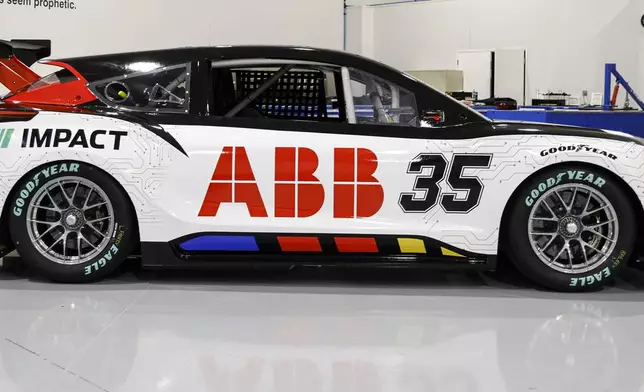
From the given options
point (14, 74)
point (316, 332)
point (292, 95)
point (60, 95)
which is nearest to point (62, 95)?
point (60, 95)

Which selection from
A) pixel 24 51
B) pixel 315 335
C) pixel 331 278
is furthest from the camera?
pixel 24 51

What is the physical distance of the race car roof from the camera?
3363mm

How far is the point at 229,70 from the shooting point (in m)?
3.62

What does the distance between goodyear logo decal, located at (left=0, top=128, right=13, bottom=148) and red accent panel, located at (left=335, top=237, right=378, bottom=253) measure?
169 centimetres

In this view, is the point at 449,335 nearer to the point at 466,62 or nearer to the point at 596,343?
the point at 596,343

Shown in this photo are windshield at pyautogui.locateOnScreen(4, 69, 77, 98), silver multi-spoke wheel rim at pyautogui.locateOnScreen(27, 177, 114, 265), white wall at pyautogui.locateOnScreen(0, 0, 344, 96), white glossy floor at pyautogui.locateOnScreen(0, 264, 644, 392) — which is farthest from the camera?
white wall at pyautogui.locateOnScreen(0, 0, 344, 96)

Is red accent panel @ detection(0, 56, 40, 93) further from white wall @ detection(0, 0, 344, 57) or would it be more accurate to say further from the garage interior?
white wall @ detection(0, 0, 344, 57)

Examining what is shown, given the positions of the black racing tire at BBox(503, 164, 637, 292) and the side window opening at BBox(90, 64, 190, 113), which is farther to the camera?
the side window opening at BBox(90, 64, 190, 113)

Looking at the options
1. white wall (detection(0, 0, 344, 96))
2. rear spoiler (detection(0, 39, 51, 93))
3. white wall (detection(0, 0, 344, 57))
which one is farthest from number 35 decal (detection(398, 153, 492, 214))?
white wall (detection(0, 0, 344, 57))

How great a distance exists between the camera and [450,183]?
126 inches

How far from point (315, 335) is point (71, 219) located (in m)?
1.43

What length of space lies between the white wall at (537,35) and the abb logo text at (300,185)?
11.0 meters

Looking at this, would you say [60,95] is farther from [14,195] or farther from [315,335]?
[315,335]

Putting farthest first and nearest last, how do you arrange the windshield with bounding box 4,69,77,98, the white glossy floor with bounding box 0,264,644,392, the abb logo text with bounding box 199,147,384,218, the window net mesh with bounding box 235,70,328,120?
1. the window net mesh with bounding box 235,70,328,120
2. the windshield with bounding box 4,69,77,98
3. the abb logo text with bounding box 199,147,384,218
4. the white glossy floor with bounding box 0,264,644,392
